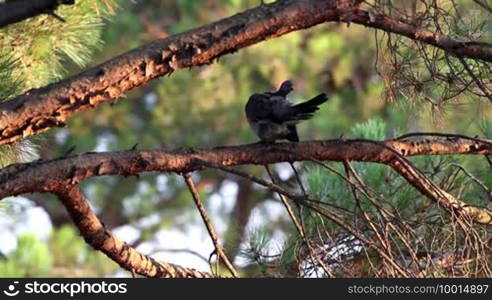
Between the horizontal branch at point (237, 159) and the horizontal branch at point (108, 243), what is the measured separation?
6 centimetres

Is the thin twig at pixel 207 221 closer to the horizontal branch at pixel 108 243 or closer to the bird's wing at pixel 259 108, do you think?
the horizontal branch at pixel 108 243

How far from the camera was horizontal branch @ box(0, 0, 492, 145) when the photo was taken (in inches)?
88.4

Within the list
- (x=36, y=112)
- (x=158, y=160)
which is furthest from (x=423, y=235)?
(x=36, y=112)

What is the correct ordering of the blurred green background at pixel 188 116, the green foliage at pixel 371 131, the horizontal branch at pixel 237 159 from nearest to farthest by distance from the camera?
the horizontal branch at pixel 237 159 → the green foliage at pixel 371 131 → the blurred green background at pixel 188 116

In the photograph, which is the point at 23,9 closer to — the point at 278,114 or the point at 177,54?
the point at 177,54

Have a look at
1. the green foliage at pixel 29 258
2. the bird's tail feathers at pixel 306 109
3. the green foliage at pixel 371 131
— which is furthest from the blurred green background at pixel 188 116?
the bird's tail feathers at pixel 306 109

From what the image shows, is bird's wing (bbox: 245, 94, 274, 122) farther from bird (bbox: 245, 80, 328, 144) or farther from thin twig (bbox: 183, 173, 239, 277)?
thin twig (bbox: 183, 173, 239, 277)

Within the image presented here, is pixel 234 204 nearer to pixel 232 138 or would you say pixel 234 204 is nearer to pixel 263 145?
pixel 232 138

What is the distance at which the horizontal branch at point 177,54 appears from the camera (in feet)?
7.37

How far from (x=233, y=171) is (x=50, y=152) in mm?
5115
